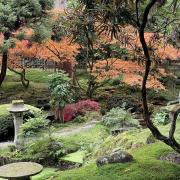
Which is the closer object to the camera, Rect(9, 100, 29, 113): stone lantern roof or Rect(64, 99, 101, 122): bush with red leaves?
Rect(9, 100, 29, 113): stone lantern roof

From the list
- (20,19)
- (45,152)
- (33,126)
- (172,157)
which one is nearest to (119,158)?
(172,157)

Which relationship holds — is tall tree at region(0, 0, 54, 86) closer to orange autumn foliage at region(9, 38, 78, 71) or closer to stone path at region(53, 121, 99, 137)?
orange autumn foliage at region(9, 38, 78, 71)

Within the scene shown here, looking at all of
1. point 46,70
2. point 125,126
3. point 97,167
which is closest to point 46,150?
point 125,126

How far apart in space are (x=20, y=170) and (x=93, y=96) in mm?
15689

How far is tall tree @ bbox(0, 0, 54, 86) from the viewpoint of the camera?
19859mm

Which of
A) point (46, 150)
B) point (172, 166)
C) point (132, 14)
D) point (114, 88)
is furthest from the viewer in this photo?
point (114, 88)

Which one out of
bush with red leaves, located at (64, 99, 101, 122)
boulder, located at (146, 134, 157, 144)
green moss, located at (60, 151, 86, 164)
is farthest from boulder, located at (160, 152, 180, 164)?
bush with red leaves, located at (64, 99, 101, 122)

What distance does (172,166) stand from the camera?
653cm

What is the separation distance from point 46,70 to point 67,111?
12.4m

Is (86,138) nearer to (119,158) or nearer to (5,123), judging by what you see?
(5,123)

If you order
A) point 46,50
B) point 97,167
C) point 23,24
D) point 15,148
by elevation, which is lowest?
point 15,148

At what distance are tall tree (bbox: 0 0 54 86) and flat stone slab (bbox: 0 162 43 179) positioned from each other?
12.5 m

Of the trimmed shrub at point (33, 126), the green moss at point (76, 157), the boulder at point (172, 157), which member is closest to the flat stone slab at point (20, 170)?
the boulder at point (172, 157)

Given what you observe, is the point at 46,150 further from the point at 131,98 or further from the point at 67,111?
the point at 131,98
